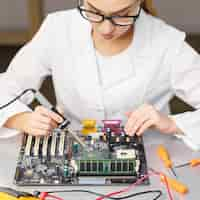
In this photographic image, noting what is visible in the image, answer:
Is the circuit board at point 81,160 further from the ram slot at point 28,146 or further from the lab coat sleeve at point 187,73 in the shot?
the lab coat sleeve at point 187,73

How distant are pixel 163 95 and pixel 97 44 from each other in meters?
A: 0.22

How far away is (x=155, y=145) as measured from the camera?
1.19 meters

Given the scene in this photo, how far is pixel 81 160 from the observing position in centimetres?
105

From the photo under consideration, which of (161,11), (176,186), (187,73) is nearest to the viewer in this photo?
(176,186)

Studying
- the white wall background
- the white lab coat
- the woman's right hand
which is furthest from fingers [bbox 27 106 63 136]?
the white wall background

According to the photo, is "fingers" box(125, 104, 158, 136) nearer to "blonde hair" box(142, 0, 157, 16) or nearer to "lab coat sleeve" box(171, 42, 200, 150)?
"lab coat sleeve" box(171, 42, 200, 150)

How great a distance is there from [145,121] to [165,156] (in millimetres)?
89

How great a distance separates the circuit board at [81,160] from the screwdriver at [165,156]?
0.05 metres

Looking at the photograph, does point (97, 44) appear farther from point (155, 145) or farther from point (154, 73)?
point (155, 145)

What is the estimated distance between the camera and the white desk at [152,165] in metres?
1.03

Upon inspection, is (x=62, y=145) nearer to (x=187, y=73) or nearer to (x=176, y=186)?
(x=176, y=186)

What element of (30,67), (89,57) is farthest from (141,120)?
(30,67)

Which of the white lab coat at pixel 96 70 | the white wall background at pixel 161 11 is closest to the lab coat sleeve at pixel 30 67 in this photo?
the white lab coat at pixel 96 70

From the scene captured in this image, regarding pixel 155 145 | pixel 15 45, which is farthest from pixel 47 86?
pixel 155 145
